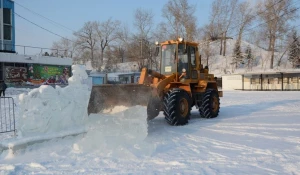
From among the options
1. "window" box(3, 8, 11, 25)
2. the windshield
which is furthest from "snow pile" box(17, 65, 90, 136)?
"window" box(3, 8, 11, 25)

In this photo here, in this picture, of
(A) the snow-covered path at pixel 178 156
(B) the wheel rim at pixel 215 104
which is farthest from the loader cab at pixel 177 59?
(A) the snow-covered path at pixel 178 156

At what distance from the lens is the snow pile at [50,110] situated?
710 centimetres

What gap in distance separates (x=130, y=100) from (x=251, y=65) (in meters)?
51.6

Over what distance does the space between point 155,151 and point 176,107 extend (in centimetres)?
307

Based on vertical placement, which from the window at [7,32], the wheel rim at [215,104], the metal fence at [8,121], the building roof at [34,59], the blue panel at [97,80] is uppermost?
the window at [7,32]

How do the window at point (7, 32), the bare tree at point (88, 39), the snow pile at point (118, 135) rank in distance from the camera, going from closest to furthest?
the snow pile at point (118, 135)
the window at point (7, 32)
the bare tree at point (88, 39)

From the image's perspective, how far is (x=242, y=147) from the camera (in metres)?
6.66

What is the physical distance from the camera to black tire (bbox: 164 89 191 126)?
928 cm

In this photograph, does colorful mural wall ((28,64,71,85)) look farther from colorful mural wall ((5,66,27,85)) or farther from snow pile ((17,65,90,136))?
snow pile ((17,65,90,136))

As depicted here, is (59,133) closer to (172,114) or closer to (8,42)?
(172,114)

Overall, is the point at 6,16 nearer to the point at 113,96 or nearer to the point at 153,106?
the point at 113,96

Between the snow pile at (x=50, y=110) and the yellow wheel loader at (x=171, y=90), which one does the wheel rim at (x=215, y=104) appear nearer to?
the yellow wheel loader at (x=171, y=90)

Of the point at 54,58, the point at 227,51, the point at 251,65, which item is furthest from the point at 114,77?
the point at 227,51

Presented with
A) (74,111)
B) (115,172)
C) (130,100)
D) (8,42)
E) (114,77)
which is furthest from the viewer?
(114,77)
